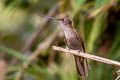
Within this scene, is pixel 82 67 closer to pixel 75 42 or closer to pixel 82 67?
pixel 82 67

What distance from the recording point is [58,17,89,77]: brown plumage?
157 centimetres

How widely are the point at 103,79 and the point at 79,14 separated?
1.35 feet

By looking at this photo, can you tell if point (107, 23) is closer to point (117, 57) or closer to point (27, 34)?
point (117, 57)

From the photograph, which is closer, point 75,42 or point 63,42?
point 75,42

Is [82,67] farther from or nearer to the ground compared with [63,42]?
farther from the ground

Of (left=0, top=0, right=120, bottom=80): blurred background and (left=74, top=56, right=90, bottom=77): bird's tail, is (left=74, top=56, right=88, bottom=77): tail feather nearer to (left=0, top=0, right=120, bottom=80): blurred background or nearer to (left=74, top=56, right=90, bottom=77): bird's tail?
(left=74, top=56, right=90, bottom=77): bird's tail

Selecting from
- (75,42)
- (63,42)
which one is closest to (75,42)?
(75,42)

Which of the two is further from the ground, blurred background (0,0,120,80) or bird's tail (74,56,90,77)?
bird's tail (74,56,90,77)

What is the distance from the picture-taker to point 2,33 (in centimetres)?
361

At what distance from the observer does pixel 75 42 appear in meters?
1.67

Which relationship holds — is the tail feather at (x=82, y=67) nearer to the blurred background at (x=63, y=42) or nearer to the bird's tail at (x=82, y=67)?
the bird's tail at (x=82, y=67)

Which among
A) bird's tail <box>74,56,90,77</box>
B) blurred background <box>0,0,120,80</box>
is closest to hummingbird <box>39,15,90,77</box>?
bird's tail <box>74,56,90,77</box>

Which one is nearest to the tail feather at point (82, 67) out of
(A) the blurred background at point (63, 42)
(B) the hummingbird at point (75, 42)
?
(B) the hummingbird at point (75, 42)

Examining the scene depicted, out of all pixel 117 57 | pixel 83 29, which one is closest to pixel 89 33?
pixel 83 29
